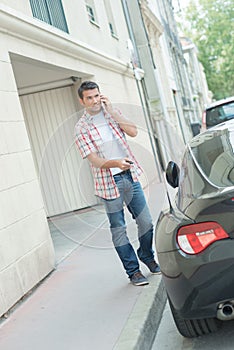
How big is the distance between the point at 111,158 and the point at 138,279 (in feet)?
3.78

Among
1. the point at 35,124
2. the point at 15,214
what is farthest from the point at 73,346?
the point at 35,124

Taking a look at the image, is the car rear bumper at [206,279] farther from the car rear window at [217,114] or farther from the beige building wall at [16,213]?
the car rear window at [217,114]

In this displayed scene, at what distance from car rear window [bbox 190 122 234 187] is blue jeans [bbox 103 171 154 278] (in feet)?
2.93

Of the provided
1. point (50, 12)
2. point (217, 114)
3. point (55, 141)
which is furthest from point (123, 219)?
point (55, 141)

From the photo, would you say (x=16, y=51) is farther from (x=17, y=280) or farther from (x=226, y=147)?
(x=226, y=147)

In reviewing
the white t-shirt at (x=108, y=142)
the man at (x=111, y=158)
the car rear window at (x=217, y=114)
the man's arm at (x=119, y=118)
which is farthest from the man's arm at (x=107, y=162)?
the car rear window at (x=217, y=114)

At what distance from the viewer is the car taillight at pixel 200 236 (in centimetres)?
425

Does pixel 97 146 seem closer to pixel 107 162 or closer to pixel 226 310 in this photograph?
pixel 107 162

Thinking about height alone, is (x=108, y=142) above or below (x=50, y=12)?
below

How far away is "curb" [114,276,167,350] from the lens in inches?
183

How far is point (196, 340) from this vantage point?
4879mm

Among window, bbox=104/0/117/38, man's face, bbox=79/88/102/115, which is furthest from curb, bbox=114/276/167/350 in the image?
window, bbox=104/0/117/38

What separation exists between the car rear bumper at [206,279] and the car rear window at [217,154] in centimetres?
55

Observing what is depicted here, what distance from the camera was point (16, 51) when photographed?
27.1 feet
